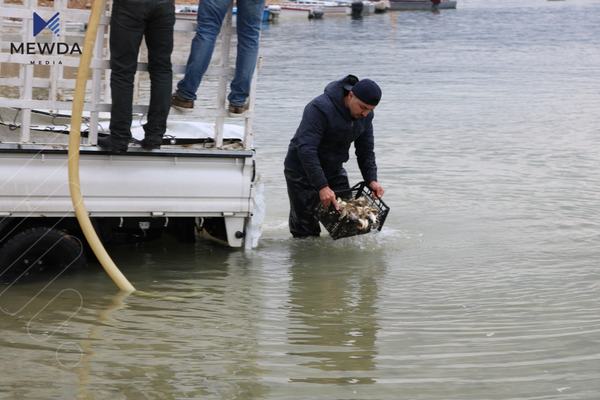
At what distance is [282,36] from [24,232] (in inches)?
1792

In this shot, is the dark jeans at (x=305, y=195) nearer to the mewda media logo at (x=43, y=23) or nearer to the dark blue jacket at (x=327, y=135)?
the dark blue jacket at (x=327, y=135)

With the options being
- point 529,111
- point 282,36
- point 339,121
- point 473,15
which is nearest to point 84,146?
point 339,121

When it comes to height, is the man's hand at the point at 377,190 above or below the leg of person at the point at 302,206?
above

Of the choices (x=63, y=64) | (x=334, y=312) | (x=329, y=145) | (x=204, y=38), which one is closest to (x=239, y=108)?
(x=204, y=38)

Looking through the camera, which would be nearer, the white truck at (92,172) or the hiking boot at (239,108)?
the white truck at (92,172)

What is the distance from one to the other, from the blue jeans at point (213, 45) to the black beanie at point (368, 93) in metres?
A: 0.90

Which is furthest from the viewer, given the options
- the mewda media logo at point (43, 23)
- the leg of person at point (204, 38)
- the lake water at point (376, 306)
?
the leg of person at point (204, 38)

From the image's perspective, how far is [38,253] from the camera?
27.7 ft

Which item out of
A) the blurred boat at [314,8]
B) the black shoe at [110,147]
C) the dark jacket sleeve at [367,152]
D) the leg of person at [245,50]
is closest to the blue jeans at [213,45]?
the leg of person at [245,50]

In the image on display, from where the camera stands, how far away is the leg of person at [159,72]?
27.0 feet

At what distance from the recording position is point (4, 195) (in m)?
8.06

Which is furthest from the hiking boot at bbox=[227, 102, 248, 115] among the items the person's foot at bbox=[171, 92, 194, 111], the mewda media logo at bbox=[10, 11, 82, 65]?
the mewda media logo at bbox=[10, 11, 82, 65]

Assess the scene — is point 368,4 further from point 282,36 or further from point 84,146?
point 84,146

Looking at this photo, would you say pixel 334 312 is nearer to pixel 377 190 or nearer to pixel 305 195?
pixel 377 190
